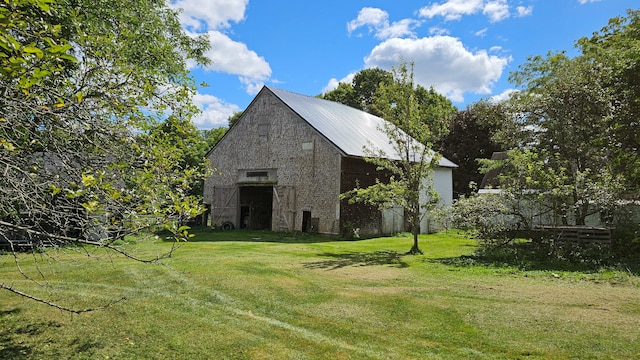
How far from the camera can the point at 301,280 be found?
30.2 feet

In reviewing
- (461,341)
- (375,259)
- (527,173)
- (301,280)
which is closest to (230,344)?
(461,341)

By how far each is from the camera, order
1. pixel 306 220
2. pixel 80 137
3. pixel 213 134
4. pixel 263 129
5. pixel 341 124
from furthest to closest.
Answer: pixel 213 134
pixel 341 124
pixel 263 129
pixel 306 220
pixel 80 137

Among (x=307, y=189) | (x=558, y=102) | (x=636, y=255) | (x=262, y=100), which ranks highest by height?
(x=262, y=100)

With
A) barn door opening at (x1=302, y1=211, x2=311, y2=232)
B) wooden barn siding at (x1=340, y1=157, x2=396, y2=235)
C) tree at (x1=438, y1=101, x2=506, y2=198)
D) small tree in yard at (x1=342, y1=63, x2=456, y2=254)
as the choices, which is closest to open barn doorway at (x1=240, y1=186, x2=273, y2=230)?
barn door opening at (x1=302, y1=211, x2=311, y2=232)

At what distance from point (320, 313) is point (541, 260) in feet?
27.3

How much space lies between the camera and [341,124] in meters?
24.5

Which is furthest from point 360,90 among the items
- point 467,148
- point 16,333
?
point 16,333

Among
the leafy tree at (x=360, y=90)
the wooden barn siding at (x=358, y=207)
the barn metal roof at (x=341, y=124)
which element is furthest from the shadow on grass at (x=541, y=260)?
the leafy tree at (x=360, y=90)

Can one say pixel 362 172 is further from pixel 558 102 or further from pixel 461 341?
pixel 461 341

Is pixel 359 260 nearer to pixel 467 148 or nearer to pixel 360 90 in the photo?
pixel 467 148

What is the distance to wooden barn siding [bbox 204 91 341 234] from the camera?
2034 centimetres

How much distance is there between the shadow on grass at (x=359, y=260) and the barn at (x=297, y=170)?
17.3 feet

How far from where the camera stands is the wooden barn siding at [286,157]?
20.3m

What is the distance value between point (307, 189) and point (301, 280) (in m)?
12.2
